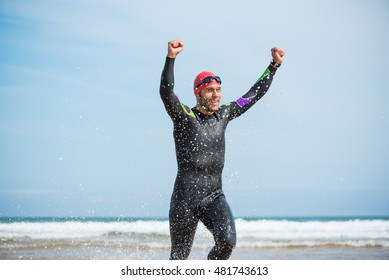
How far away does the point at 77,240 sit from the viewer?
59.9 ft

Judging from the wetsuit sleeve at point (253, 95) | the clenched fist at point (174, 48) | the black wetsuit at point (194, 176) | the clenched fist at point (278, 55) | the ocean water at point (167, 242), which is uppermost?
the clenched fist at point (174, 48)

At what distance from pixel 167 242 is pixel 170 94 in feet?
38.8

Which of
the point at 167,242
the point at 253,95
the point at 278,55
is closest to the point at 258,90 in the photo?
the point at 253,95

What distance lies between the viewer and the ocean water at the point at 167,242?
14.3 m

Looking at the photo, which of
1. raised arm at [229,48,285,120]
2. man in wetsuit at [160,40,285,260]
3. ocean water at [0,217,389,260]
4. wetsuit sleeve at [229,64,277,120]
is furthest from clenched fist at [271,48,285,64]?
ocean water at [0,217,389,260]

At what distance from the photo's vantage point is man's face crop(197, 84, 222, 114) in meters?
6.93

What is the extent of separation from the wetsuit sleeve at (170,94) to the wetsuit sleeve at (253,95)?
64cm

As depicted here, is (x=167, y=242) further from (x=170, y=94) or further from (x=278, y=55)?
(x=170, y=94)

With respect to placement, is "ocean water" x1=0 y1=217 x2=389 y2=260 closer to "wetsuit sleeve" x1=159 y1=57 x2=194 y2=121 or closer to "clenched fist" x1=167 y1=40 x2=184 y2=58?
"wetsuit sleeve" x1=159 y1=57 x2=194 y2=121

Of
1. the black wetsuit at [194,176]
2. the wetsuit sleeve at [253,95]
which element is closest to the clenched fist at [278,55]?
the wetsuit sleeve at [253,95]

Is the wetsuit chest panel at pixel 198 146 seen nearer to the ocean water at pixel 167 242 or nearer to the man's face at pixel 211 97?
the man's face at pixel 211 97
